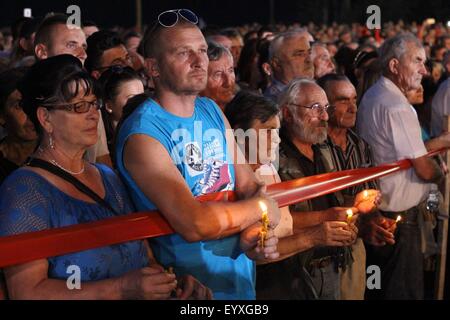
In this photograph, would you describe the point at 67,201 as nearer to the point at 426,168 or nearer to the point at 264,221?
the point at 264,221

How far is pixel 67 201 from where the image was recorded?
119 inches

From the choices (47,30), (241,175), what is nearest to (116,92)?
(47,30)

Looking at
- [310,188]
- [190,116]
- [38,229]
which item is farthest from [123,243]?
[310,188]

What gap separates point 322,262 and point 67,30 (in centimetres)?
210

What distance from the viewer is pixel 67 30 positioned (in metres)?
5.29

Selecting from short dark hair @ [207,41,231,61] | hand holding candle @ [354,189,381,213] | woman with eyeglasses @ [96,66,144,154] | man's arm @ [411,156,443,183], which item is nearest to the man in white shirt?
man's arm @ [411,156,443,183]

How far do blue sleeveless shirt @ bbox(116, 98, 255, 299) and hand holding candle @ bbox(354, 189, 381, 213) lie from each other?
1130 mm

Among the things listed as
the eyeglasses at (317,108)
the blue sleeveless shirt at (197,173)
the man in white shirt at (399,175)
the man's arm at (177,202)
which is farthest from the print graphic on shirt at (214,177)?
the man in white shirt at (399,175)

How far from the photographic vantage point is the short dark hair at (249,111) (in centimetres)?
416

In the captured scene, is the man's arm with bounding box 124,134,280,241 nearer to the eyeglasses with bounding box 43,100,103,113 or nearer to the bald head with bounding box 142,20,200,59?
the eyeglasses with bounding box 43,100,103,113

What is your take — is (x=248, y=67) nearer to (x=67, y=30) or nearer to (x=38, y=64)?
(x=67, y=30)

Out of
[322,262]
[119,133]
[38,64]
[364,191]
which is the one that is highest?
[38,64]

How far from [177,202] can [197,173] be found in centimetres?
26

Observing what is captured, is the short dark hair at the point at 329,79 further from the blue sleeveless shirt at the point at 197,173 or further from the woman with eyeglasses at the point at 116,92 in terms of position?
the blue sleeveless shirt at the point at 197,173
